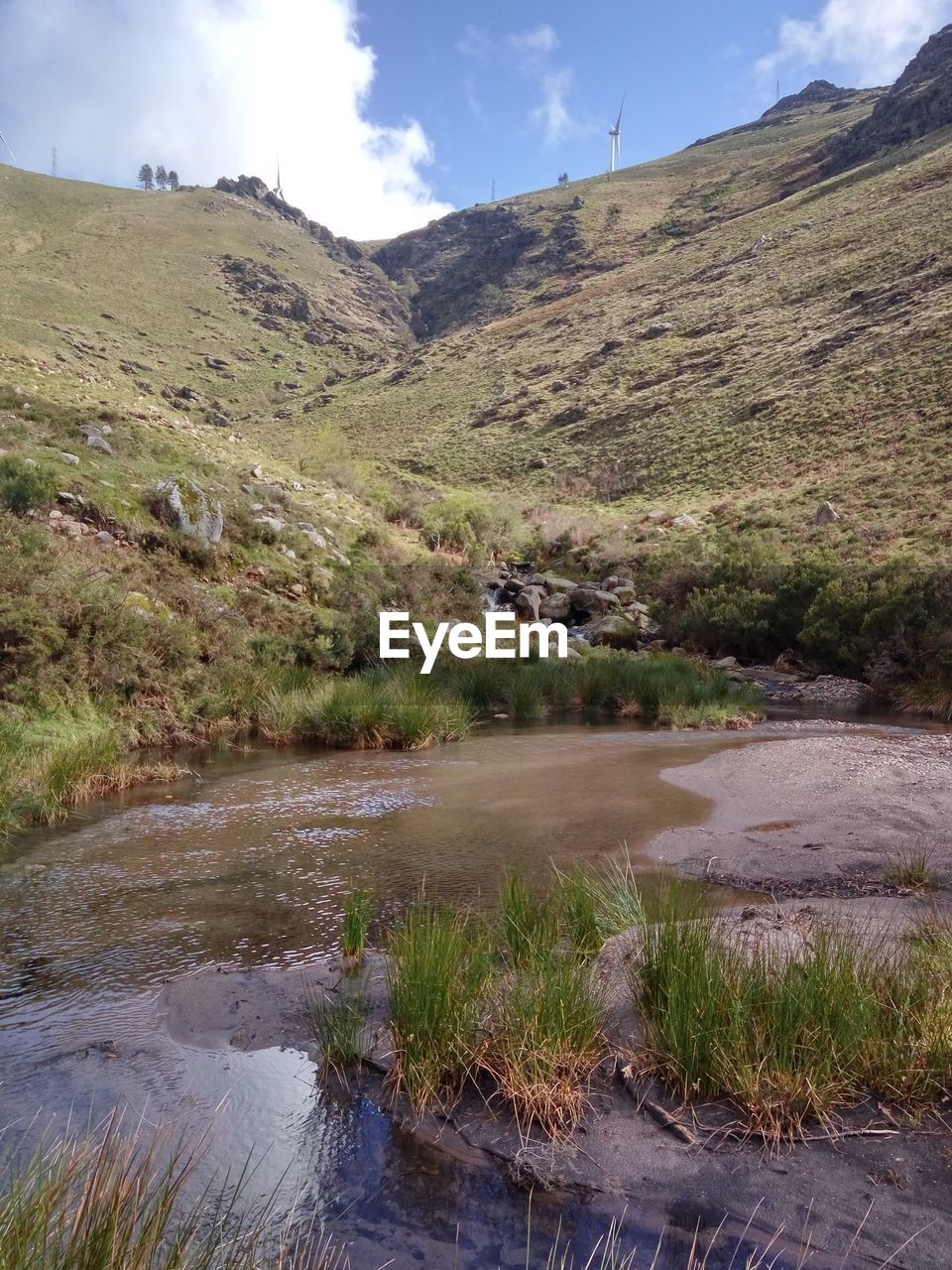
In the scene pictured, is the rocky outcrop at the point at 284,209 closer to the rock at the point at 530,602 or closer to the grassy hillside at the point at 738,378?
the grassy hillside at the point at 738,378

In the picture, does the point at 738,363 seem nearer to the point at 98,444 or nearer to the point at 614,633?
the point at 614,633

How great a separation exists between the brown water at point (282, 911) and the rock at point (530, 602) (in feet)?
39.5

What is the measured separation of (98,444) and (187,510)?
3547 mm

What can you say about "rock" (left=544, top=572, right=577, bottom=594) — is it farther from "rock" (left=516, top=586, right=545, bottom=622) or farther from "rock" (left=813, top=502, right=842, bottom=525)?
"rock" (left=813, top=502, right=842, bottom=525)

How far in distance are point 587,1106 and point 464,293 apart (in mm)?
105868

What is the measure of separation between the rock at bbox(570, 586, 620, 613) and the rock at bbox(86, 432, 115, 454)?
13.4 metres

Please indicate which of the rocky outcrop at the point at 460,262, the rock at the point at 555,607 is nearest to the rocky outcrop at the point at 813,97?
the rocky outcrop at the point at 460,262

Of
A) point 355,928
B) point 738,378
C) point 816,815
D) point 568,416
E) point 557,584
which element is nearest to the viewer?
point 355,928

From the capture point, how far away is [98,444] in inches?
731

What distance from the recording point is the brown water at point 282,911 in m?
3.40

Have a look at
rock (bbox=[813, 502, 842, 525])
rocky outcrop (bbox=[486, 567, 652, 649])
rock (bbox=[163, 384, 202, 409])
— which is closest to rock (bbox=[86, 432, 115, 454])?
rocky outcrop (bbox=[486, 567, 652, 649])

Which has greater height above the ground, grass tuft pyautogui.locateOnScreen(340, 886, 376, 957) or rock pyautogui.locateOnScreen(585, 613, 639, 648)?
rock pyautogui.locateOnScreen(585, 613, 639, 648)

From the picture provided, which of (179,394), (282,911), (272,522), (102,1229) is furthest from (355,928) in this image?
(179,394)

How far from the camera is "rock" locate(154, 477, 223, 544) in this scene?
16516 millimetres
